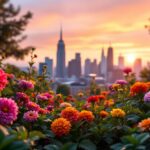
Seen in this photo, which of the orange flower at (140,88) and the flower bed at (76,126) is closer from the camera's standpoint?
the flower bed at (76,126)

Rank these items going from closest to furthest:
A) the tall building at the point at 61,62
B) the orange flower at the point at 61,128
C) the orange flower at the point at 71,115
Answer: the orange flower at the point at 61,128 < the orange flower at the point at 71,115 < the tall building at the point at 61,62

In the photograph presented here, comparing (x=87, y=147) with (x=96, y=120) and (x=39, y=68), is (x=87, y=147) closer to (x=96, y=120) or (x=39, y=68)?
(x=96, y=120)

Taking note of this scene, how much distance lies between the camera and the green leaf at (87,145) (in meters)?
2.36

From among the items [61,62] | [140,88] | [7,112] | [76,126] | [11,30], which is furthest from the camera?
[61,62]

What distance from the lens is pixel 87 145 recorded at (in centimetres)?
239

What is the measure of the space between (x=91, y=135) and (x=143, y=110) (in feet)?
2.60

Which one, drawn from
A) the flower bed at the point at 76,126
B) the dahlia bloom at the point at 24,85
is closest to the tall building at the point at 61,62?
the dahlia bloom at the point at 24,85

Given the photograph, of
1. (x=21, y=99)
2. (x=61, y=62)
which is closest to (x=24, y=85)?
(x=21, y=99)

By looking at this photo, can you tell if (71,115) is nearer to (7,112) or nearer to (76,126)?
(76,126)

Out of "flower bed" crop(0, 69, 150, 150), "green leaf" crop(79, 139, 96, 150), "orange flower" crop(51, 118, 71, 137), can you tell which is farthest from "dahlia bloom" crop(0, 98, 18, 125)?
"green leaf" crop(79, 139, 96, 150)

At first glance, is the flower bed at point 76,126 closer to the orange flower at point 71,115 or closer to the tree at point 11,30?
the orange flower at point 71,115

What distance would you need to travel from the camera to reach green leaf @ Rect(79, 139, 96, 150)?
236 centimetres

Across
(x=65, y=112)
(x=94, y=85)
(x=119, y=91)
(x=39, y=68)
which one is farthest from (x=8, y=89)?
(x=94, y=85)

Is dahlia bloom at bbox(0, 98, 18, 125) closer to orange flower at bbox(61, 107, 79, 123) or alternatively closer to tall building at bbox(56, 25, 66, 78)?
orange flower at bbox(61, 107, 79, 123)
